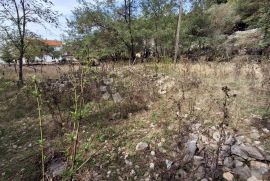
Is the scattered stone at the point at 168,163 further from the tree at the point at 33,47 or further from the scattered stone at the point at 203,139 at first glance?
the tree at the point at 33,47

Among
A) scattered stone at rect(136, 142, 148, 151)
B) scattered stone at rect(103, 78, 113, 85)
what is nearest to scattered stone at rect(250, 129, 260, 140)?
scattered stone at rect(136, 142, 148, 151)

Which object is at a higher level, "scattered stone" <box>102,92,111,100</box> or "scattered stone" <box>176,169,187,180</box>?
"scattered stone" <box>102,92,111,100</box>

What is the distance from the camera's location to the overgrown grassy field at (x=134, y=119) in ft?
12.0

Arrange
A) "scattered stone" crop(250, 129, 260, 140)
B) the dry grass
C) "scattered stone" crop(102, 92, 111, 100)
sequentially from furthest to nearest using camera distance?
the dry grass, "scattered stone" crop(102, 92, 111, 100), "scattered stone" crop(250, 129, 260, 140)

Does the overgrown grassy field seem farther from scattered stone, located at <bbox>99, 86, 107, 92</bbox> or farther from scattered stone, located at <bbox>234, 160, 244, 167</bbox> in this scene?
scattered stone, located at <bbox>234, 160, 244, 167</bbox>

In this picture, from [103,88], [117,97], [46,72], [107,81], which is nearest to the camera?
[117,97]

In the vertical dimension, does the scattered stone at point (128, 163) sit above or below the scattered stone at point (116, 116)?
below

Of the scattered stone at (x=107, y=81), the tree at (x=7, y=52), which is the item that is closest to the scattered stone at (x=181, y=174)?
the scattered stone at (x=107, y=81)

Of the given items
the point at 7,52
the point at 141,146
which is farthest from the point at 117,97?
the point at 7,52

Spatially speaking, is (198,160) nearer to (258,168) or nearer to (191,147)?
(191,147)

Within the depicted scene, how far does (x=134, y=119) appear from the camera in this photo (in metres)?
4.79

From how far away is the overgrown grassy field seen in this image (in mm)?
3672

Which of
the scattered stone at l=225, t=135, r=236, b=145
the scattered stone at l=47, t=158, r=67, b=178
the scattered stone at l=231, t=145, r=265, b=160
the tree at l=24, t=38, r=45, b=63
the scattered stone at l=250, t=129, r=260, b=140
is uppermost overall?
the tree at l=24, t=38, r=45, b=63

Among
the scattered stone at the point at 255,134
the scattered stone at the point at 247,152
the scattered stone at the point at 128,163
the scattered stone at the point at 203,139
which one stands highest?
the scattered stone at the point at 255,134
